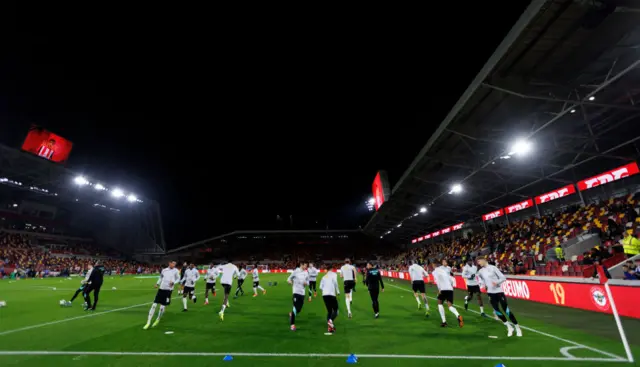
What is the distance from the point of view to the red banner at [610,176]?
56.2 feet

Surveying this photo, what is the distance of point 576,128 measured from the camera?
16.0 meters

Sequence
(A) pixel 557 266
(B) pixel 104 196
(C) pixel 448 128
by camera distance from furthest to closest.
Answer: (B) pixel 104 196 → (A) pixel 557 266 → (C) pixel 448 128

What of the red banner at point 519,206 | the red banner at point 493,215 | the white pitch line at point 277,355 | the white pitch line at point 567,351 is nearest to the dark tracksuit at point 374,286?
the white pitch line at point 277,355

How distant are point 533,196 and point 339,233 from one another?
56114 millimetres

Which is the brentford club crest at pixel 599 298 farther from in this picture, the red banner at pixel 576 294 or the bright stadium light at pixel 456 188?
the bright stadium light at pixel 456 188

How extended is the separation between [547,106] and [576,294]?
825 cm

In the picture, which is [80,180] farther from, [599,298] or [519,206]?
[519,206]

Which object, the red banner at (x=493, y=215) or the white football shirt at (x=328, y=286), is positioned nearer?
the white football shirt at (x=328, y=286)

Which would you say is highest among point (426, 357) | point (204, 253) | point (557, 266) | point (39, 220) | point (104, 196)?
point (104, 196)

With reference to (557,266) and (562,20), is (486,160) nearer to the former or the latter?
(557,266)

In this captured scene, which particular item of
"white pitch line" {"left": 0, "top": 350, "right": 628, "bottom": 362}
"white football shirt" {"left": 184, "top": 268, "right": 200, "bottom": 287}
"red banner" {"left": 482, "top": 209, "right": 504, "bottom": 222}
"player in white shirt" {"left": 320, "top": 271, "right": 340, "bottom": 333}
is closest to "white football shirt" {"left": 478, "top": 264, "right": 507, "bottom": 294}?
"white pitch line" {"left": 0, "top": 350, "right": 628, "bottom": 362}

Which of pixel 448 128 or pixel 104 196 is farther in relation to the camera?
pixel 104 196

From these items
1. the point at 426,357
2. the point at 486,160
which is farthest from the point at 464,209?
the point at 426,357

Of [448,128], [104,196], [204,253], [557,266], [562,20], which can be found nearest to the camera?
[562,20]
